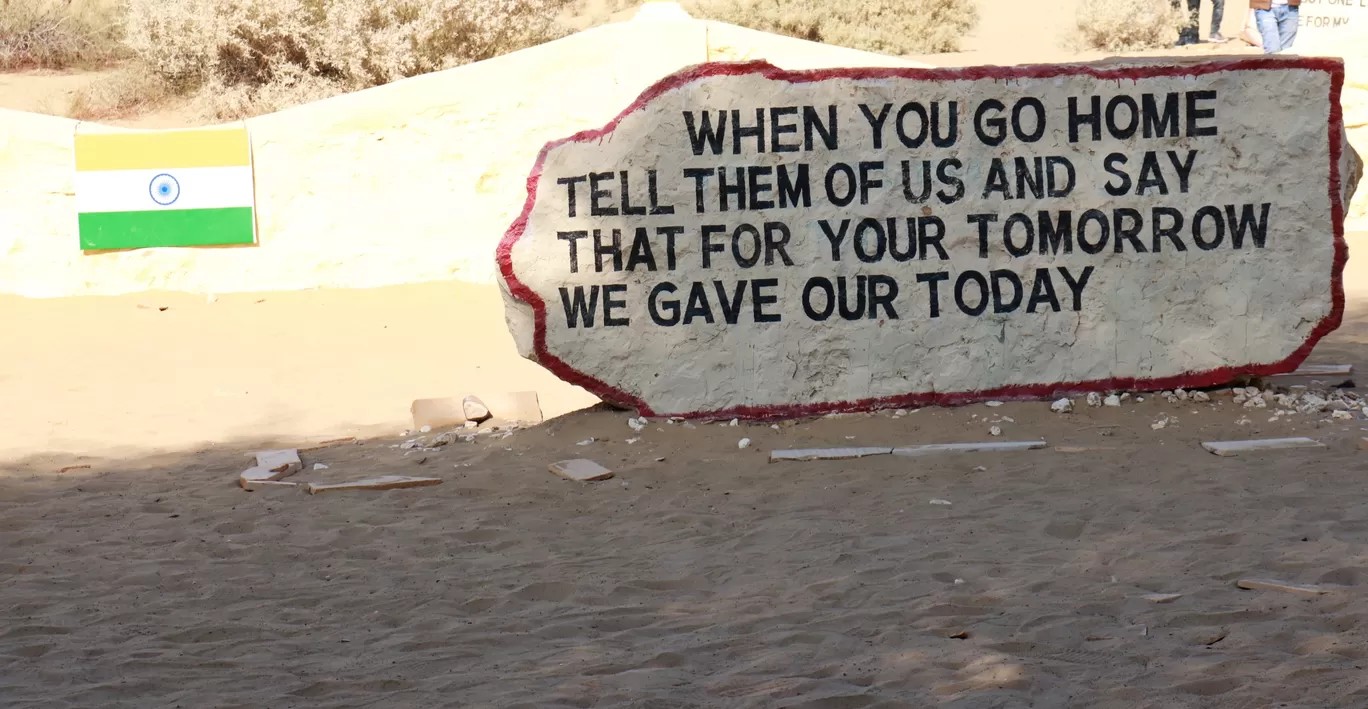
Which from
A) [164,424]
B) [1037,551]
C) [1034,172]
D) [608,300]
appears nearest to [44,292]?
[164,424]

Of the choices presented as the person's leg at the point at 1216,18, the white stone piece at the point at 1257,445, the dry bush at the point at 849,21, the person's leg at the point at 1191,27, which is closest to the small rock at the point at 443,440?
the white stone piece at the point at 1257,445

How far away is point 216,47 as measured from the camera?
1419 centimetres

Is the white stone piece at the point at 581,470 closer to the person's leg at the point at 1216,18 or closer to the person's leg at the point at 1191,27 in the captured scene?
the person's leg at the point at 1191,27

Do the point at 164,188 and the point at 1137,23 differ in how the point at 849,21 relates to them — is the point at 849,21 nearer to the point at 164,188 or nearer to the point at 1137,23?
the point at 1137,23

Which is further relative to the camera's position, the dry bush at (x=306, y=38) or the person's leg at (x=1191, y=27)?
the person's leg at (x=1191, y=27)

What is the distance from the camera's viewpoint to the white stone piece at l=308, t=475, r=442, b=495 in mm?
6320

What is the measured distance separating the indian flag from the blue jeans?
33.9 feet

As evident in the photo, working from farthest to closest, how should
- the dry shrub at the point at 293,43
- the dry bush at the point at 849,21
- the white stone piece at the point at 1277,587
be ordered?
the dry bush at the point at 849,21 < the dry shrub at the point at 293,43 < the white stone piece at the point at 1277,587

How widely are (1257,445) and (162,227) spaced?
8205mm

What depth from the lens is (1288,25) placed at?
14.7 metres

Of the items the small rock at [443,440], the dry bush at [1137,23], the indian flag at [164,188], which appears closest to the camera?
the small rock at [443,440]

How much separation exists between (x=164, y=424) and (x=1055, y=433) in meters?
5.02

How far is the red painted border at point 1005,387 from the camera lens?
6859 mm

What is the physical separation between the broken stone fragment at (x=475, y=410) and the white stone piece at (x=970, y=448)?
242cm
